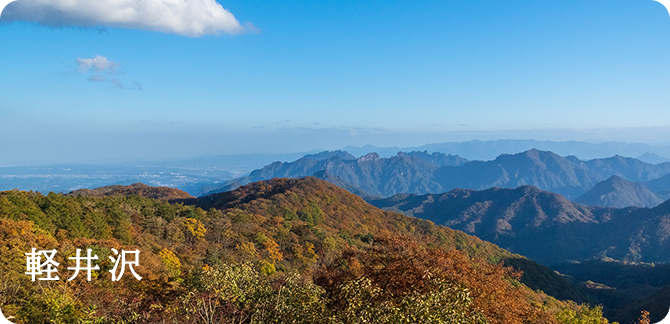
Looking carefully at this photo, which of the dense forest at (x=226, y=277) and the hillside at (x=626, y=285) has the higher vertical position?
the dense forest at (x=226, y=277)

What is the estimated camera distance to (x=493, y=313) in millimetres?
14234

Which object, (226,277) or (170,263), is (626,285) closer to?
(170,263)

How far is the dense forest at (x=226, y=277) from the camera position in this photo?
11812 millimetres

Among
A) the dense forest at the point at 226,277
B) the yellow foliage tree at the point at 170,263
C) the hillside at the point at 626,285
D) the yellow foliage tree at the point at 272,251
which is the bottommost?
the hillside at the point at 626,285

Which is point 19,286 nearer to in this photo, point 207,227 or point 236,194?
point 207,227

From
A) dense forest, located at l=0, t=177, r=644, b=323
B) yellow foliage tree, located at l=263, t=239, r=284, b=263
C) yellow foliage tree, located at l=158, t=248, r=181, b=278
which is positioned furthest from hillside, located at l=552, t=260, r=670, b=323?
yellow foliage tree, located at l=158, t=248, r=181, b=278

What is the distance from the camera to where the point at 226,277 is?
1323cm

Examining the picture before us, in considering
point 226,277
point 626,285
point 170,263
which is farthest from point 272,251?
point 626,285

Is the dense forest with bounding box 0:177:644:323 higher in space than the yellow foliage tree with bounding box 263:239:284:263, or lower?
higher

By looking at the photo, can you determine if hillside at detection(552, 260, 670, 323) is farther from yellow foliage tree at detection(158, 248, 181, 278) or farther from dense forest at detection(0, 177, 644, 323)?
yellow foliage tree at detection(158, 248, 181, 278)

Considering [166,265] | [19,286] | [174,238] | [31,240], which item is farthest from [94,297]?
[174,238]

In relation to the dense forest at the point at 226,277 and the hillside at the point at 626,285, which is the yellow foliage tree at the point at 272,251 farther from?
the hillside at the point at 626,285

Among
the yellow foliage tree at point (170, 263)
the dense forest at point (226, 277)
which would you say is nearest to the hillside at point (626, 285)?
the dense forest at point (226, 277)

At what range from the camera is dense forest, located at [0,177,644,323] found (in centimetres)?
1181
